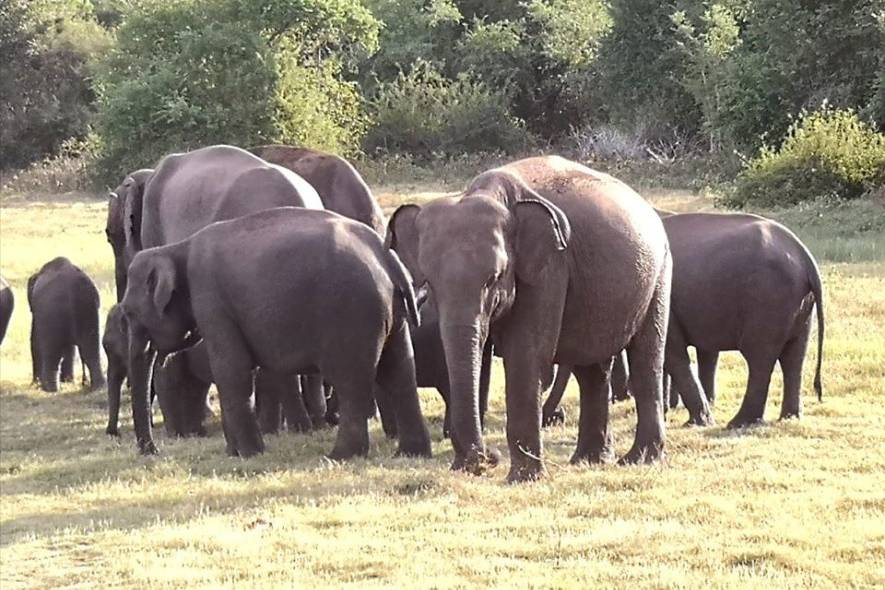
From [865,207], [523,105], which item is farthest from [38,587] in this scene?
[523,105]

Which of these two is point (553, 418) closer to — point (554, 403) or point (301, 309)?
point (554, 403)

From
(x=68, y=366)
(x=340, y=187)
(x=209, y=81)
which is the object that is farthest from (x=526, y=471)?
(x=209, y=81)

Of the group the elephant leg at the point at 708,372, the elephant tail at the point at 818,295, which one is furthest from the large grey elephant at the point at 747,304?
the elephant leg at the point at 708,372

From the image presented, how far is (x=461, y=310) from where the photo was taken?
8047 mm

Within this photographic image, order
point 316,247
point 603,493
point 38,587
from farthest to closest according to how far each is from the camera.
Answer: point 316,247 → point 603,493 → point 38,587

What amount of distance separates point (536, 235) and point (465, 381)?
87cm

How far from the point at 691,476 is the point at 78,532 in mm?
3211

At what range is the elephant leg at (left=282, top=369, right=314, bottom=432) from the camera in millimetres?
11234

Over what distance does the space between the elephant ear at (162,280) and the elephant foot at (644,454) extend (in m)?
3.21

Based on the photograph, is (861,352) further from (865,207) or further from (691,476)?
(865,207)

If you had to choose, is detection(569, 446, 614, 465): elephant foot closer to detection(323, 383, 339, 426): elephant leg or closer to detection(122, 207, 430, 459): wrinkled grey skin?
detection(122, 207, 430, 459): wrinkled grey skin

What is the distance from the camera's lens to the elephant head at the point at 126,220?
14562mm

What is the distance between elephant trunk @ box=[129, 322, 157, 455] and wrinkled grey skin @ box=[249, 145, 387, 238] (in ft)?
10.4

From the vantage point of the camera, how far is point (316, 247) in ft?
32.5
